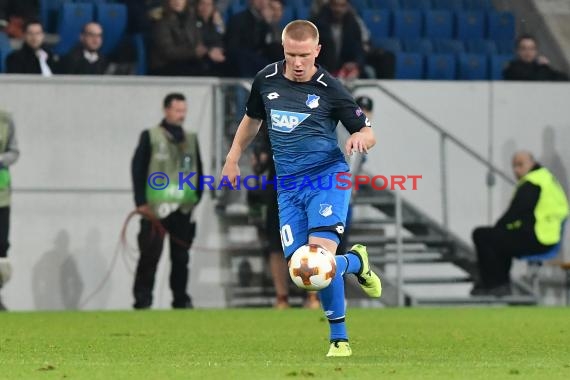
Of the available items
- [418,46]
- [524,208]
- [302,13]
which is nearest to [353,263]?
[524,208]

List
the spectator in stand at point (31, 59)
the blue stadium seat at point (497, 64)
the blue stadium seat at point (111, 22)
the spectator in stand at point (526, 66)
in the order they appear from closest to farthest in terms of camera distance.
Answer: the spectator in stand at point (31, 59) → the blue stadium seat at point (111, 22) → the spectator in stand at point (526, 66) → the blue stadium seat at point (497, 64)

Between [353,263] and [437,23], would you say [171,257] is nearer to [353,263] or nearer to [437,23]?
[437,23]

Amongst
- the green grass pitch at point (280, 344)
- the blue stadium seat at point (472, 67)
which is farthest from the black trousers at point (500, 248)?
the blue stadium seat at point (472, 67)

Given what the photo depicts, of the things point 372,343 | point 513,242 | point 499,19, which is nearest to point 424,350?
point 372,343

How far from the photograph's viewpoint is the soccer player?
8625mm

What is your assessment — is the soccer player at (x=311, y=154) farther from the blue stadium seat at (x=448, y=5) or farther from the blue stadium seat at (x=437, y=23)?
the blue stadium seat at (x=448, y=5)

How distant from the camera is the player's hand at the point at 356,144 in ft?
26.7

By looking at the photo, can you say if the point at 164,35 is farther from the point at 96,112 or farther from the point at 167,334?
the point at 167,334

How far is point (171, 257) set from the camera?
16.8 m

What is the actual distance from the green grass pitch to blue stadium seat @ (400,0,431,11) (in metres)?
5.68

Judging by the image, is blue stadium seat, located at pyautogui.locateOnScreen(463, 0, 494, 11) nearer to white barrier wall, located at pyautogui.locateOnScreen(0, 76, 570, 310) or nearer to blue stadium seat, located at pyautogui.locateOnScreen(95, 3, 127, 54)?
white barrier wall, located at pyautogui.locateOnScreen(0, 76, 570, 310)

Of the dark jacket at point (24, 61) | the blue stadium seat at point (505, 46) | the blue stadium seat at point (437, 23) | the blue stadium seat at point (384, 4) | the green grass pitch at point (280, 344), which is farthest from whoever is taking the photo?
the blue stadium seat at point (384, 4)

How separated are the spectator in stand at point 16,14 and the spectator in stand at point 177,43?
1591 mm

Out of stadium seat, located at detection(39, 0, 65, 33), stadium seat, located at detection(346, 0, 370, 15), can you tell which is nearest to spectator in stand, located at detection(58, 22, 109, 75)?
stadium seat, located at detection(39, 0, 65, 33)
